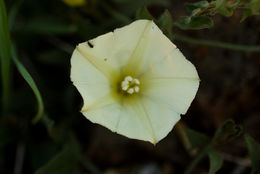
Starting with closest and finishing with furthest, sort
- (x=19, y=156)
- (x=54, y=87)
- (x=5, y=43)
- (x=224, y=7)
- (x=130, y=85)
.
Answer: (x=224, y=7)
(x=5, y=43)
(x=130, y=85)
(x=19, y=156)
(x=54, y=87)

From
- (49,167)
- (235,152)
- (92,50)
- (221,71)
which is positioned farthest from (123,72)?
(235,152)

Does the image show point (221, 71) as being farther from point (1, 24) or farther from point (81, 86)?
point (1, 24)

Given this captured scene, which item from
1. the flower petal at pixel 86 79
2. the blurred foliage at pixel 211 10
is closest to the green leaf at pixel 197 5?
the blurred foliage at pixel 211 10

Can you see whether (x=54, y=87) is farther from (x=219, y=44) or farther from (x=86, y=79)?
(x=219, y=44)

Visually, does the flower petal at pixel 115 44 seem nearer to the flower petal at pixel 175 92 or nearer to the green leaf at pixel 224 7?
the flower petal at pixel 175 92

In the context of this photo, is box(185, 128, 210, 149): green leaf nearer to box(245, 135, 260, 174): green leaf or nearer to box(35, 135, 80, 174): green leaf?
box(245, 135, 260, 174): green leaf

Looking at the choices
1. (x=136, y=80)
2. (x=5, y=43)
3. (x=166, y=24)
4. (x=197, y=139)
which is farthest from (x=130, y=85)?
(x=5, y=43)

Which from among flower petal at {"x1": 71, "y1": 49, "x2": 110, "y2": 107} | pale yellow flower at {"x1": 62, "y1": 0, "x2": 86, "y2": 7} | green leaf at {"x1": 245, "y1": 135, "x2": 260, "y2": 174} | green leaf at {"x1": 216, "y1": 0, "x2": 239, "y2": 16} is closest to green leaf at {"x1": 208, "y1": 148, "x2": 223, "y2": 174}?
green leaf at {"x1": 245, "y1": 135, "x2": 260, "y2": 174}
